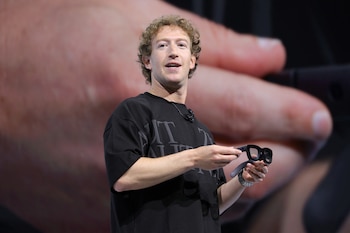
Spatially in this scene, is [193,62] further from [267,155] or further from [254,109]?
[254,109]

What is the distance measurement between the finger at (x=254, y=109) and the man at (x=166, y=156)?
2.17ft

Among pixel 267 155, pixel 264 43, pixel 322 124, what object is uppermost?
pixel 264 43

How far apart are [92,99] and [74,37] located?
7.1 inches

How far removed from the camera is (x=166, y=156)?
0.85m

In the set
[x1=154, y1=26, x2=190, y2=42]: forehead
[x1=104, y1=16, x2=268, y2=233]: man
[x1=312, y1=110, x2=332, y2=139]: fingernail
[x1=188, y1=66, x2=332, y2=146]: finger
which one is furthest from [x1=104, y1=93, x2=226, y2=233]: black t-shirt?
[x1=312, y1=110, x2=332, y2=139]: fingernail

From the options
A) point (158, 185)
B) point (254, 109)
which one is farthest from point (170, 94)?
point (254, 109)

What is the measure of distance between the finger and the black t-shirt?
2.32ft

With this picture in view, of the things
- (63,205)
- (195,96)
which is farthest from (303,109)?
(63,205)

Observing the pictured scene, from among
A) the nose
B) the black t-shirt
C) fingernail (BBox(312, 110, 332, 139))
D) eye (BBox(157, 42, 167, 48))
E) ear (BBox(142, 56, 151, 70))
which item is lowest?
fingernail (BBox(312, 110, 332, 139))

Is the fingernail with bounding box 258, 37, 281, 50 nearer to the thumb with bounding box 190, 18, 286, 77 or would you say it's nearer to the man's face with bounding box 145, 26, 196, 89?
the thumb with bounding box 190, 18, 286, 77

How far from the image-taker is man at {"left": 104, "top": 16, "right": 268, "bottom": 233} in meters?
0.83

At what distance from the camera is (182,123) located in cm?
91

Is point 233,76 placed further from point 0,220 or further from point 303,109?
point 0,220

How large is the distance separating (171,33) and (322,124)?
87 cm
